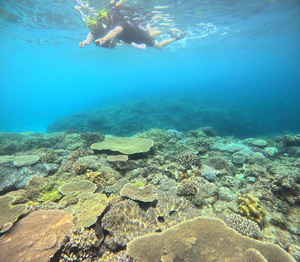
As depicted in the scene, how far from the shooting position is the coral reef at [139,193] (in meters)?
4.05

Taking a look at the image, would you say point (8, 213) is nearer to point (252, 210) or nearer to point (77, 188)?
point (77, 188)

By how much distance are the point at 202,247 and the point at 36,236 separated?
3.02m

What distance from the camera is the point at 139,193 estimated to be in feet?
14.4

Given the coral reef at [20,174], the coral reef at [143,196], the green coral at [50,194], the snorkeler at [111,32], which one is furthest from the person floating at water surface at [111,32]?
the green coral at [50,194]

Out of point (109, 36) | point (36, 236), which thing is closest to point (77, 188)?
point (36, 236)

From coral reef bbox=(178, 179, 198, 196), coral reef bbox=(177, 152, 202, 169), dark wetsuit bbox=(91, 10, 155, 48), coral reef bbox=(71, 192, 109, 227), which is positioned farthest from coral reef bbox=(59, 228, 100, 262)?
dark wetsuit bbox=(91, 10, 155, 48)

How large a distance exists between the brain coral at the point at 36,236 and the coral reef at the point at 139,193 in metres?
1.39

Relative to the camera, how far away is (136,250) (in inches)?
98.0

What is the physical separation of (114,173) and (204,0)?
66.5ft

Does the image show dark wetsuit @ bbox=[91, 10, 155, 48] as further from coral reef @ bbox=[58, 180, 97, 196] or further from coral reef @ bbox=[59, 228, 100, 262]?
coral reef @ bbox=[59, 228, 100, 262]

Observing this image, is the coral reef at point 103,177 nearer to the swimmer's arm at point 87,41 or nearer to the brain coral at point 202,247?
the brain coral at point 202,247

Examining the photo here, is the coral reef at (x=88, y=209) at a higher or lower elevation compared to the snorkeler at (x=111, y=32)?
lower

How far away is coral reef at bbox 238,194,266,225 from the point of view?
404cm

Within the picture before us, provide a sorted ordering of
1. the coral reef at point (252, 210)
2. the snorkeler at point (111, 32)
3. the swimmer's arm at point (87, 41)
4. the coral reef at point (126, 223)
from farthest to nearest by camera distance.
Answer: the swimmer's arm at point (87, 41) < the snorkeler at point (111, 32) < the coral reef at point (252, 210) < the coral reef at point (126, 223)
